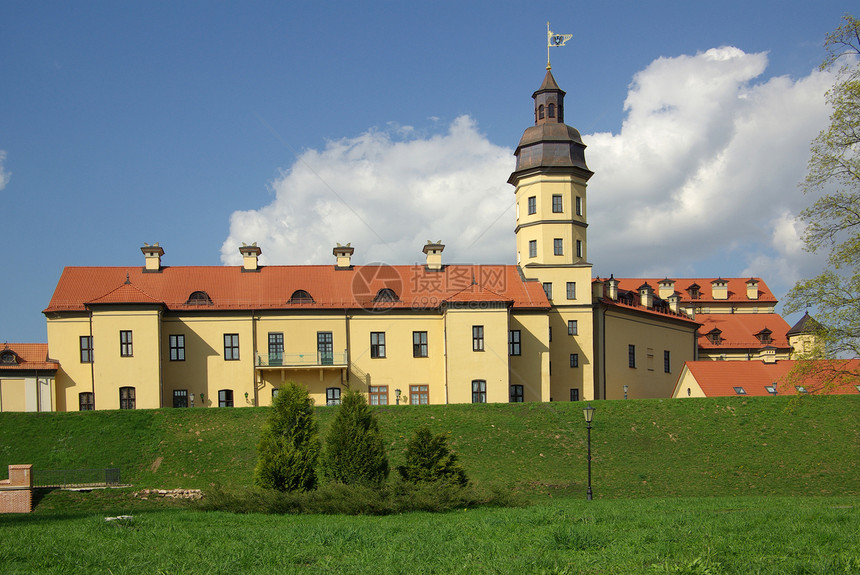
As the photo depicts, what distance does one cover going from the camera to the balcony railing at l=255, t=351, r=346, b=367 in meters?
38.3

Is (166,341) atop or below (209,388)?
atop

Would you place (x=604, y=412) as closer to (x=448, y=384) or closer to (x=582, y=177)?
(x=448, y=384)

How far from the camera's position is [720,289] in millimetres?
59344

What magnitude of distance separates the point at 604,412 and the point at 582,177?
1539 cm

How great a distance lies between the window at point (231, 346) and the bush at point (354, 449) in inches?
792

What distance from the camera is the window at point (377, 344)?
39.5m

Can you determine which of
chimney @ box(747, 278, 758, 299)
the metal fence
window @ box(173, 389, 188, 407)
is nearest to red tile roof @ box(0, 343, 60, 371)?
window @ box(173, 389, 188, 407)

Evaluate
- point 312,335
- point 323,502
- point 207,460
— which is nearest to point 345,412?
point 323,502

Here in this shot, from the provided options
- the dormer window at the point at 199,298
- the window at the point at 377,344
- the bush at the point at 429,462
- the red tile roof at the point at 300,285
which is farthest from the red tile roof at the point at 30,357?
the bush at the point at 429,462

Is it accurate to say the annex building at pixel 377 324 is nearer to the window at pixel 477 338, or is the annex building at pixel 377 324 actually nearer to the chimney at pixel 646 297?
the window at pixel 477 338

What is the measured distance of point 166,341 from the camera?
37844 millimetres

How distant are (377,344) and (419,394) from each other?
3590 millimetres

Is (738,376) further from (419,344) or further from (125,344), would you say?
(125,344)

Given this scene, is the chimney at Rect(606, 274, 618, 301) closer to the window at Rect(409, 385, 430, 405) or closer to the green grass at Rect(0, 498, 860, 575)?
the window at Rect(409, 385, 430, 405)
